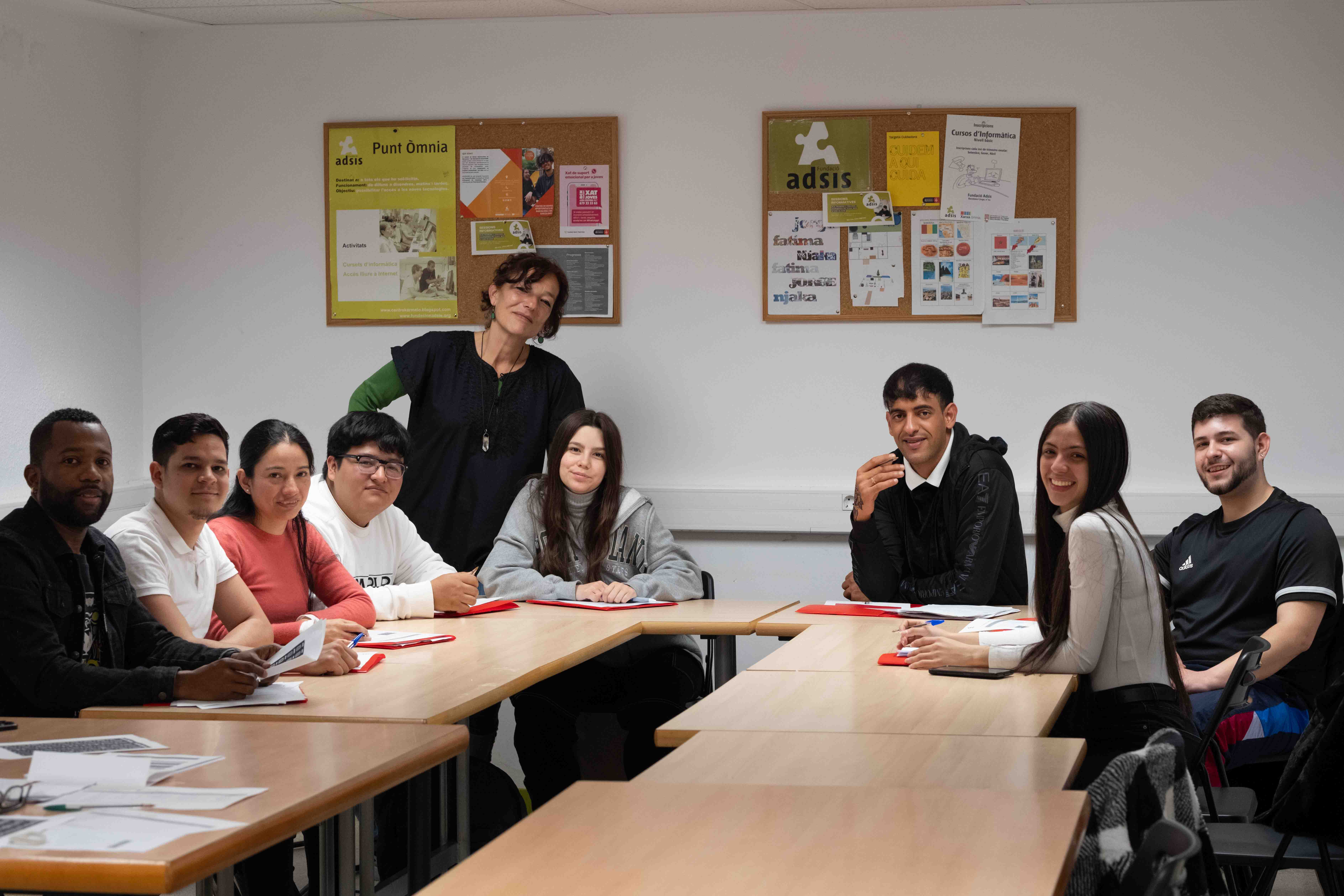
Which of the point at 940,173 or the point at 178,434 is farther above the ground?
the point at 940,173

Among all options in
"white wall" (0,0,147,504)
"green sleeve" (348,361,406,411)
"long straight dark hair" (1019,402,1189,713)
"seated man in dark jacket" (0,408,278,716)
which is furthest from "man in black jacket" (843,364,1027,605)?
"white wall" (0,0,147,504)

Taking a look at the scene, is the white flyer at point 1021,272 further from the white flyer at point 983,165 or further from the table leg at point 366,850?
the table leg at point 366,850

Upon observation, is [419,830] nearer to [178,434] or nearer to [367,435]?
[178,434]

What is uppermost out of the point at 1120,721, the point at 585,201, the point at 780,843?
the point at 585,201

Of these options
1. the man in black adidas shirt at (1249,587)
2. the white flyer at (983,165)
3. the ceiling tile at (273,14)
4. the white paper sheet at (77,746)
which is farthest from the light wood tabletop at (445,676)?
the ceiling tile at (273,14)

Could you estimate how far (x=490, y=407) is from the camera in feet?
14.2

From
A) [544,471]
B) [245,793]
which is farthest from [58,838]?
[544,471]

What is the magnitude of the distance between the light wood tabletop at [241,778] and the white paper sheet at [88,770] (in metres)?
0.05

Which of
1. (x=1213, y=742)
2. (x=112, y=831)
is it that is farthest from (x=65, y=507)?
(x=1213, y=742)

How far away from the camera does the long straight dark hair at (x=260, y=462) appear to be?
3098 mm

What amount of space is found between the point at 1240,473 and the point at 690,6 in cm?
251

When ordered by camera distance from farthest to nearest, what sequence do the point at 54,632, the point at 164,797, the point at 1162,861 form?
the point at 54,632 < the point at 164,797 < the point at 1162,861

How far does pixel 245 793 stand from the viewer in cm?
165

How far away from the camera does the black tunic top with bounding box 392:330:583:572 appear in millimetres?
4324
